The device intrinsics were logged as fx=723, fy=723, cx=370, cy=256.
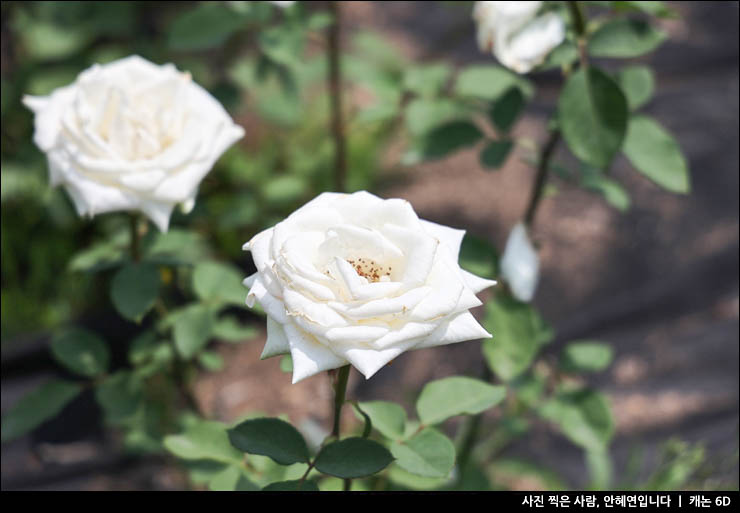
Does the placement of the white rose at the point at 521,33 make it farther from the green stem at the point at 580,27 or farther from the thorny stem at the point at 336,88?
the thorny stem at the point at 336,88

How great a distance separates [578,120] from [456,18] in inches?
87.8

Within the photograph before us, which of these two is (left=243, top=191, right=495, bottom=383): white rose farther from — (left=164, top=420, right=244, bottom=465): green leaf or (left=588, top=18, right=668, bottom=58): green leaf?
(left=588, top=18, right=668, bottom=58): green leaf

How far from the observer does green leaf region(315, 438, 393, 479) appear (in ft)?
2.81

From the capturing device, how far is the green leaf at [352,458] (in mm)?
856

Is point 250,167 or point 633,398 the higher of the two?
point 250,167

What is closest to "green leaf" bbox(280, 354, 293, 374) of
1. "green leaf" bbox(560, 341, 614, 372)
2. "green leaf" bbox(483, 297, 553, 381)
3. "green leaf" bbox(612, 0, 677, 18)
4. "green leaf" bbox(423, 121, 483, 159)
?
"green leaf" bbox(483, 297, 553, 381)

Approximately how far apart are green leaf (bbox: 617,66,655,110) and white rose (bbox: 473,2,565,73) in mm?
248

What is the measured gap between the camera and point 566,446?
81.1 inches

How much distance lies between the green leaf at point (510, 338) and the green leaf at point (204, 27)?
72 centimetres

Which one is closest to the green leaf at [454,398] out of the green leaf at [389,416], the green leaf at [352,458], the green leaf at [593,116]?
the green leaf at [389,416]

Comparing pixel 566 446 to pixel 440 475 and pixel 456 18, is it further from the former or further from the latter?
pixel 456 18
